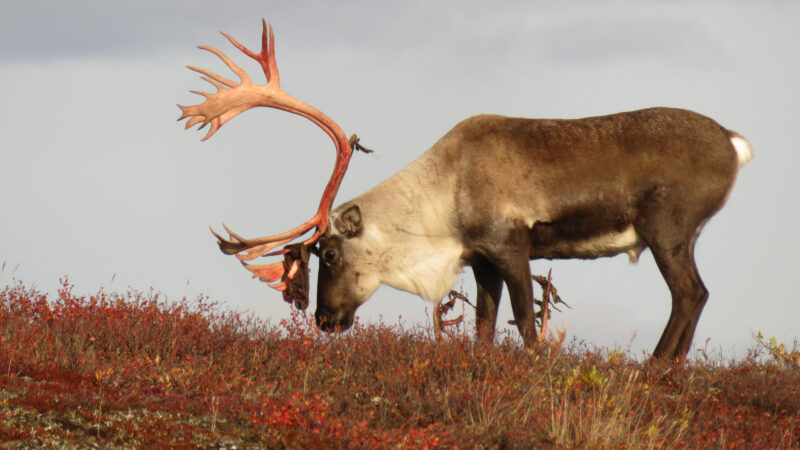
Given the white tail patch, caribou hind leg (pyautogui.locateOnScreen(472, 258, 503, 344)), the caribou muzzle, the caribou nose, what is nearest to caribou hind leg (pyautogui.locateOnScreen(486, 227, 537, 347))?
caribou hind leg (pyautogui.locateOnScreen(472, 258, 503, 344))

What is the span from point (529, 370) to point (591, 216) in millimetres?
2307

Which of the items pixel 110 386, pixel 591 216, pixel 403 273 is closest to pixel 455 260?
pixel 403 273

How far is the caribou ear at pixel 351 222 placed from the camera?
9.60 meters

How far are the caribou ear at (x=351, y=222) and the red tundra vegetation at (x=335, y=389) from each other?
3.79 ft

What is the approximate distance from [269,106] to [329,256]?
1650mm

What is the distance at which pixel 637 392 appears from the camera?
7391mm

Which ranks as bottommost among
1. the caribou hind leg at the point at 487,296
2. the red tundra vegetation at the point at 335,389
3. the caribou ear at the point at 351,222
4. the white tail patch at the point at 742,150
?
the red tundra vegetation at the point at 335,389

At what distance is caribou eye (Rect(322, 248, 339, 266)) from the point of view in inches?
383

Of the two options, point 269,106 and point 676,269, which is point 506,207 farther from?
point 269,106

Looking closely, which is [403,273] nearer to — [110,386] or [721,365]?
[721,365]

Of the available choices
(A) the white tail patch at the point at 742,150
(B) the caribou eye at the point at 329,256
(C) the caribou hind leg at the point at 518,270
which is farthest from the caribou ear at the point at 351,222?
(A) the white tail patch at the point at 742,150

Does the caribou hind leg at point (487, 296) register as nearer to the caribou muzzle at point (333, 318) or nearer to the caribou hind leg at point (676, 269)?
the caribou muzzle at point (333, 318)

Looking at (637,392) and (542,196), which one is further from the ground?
(542,196)

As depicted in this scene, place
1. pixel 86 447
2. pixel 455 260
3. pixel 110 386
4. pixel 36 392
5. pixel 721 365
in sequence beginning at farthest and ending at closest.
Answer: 1. pixel 455 260
2. pixel 721 365
3. pixel 110 386
4. pixel 36 392
5. pixel 86 447
